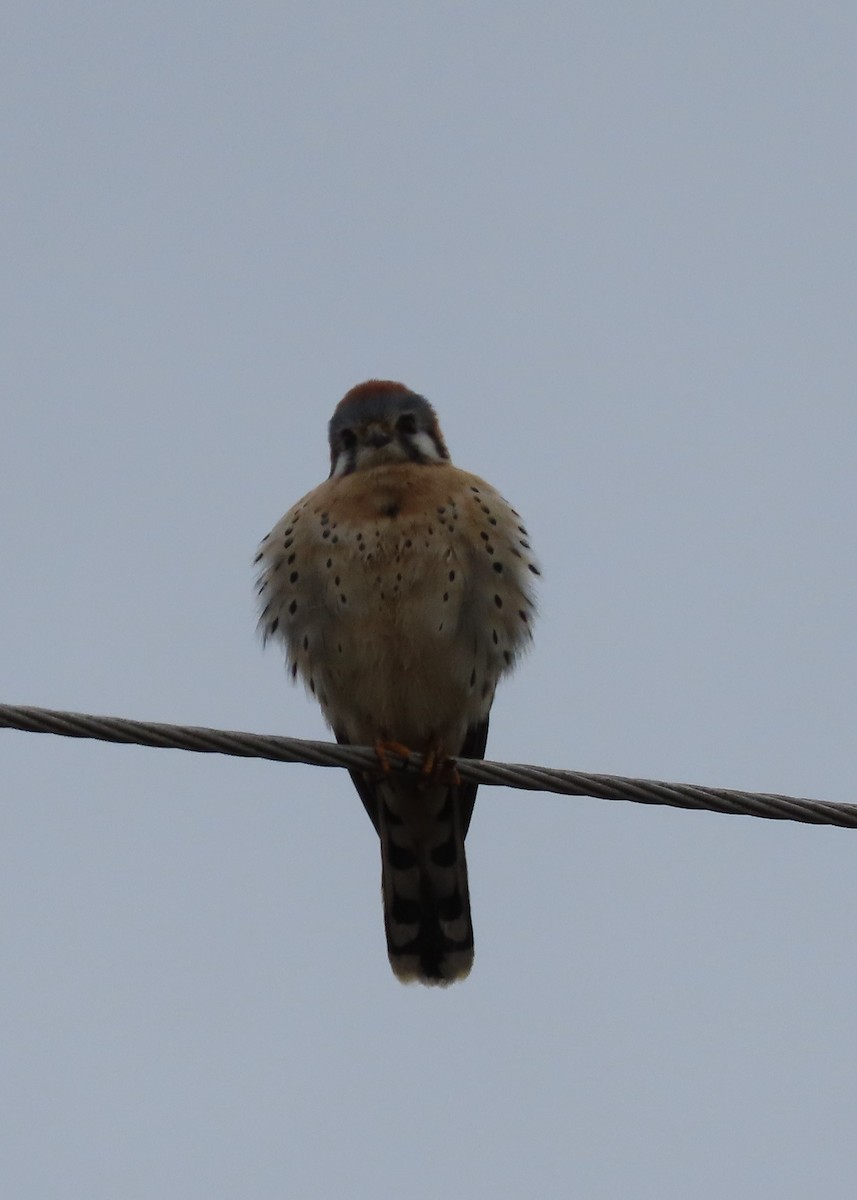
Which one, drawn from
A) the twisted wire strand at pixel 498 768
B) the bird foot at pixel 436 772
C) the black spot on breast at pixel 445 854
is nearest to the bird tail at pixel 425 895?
the black spot on breast at pixel 445 854

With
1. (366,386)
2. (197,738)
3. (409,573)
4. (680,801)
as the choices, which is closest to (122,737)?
(197,738)

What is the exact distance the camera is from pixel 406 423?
19.9ft

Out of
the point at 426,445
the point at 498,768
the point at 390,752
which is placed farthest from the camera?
the point at 426,445

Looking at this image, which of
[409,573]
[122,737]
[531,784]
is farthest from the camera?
[409,573]

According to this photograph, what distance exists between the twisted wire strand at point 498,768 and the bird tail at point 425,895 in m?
1.76

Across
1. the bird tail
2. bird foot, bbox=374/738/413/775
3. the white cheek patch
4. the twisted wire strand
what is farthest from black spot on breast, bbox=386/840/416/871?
the twisted wire strand

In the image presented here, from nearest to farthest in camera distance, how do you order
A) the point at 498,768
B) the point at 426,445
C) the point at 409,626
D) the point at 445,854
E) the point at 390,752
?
the point at 498,768 < the point at 390,752 < the point at 409,626 < the point at 445,854 < the point at 426,445

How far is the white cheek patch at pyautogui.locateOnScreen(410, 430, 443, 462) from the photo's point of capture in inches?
236

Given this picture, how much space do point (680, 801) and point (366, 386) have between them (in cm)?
285

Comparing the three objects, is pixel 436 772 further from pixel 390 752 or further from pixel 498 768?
pixel 498 768

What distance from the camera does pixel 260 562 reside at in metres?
5.77

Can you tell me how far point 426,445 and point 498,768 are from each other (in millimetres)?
2190

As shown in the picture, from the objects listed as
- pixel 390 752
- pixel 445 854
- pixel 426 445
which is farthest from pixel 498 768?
pixel 426 445

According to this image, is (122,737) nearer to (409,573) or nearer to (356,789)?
(409,573)
